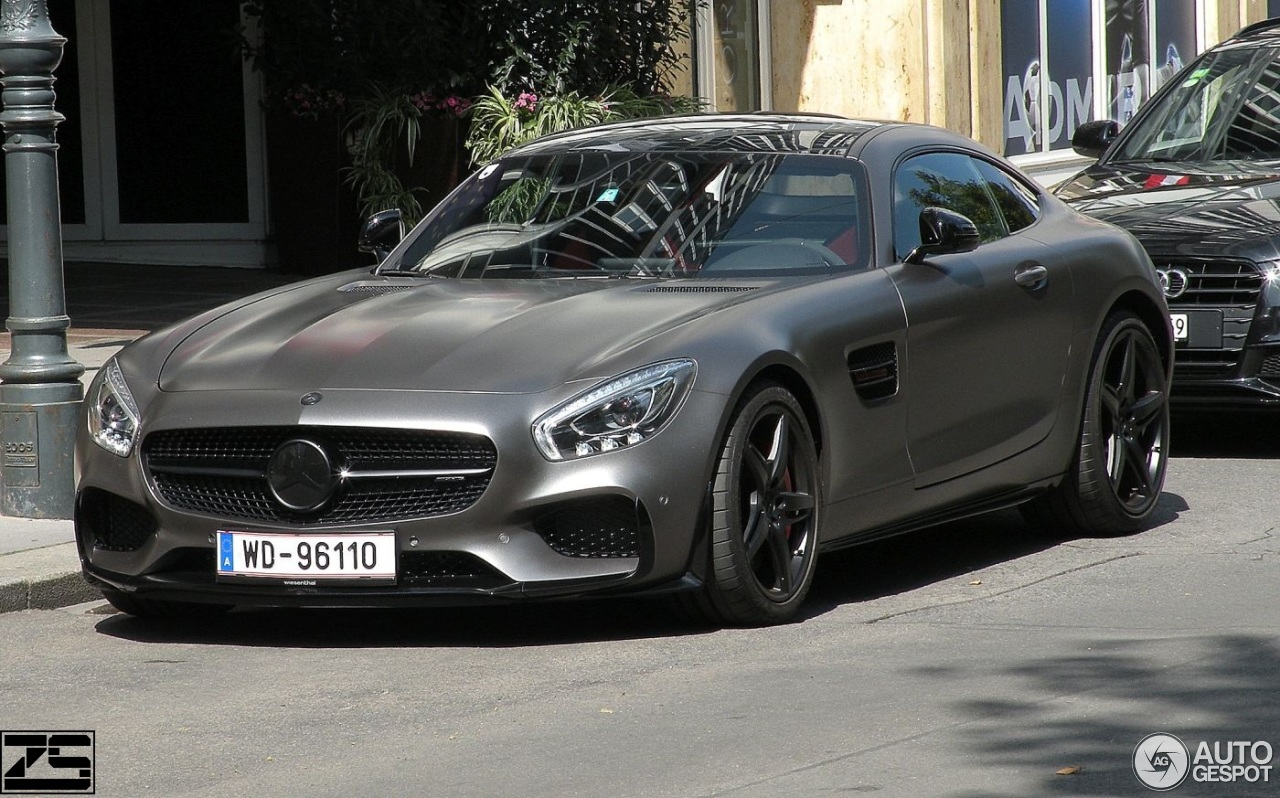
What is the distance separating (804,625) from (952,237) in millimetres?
1387

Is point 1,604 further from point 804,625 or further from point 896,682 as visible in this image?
point 896,682

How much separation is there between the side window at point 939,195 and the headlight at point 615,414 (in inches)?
54.2

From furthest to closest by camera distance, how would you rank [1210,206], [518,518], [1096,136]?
[1096,136] → [1210,206] → [518,518]

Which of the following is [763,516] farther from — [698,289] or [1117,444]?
[1117,444]

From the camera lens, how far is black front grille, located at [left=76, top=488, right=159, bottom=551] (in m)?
6.39

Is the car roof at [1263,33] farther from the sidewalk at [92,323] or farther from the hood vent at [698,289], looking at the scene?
the hood vent at [698,289]

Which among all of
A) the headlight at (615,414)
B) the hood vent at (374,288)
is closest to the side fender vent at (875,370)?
the headlight at (615,414)

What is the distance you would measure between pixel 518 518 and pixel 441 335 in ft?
2.23

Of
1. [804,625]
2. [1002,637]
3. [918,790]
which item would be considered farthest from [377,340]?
[918,790]

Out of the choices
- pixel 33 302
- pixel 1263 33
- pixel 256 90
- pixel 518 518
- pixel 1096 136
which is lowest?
pixel 518 518

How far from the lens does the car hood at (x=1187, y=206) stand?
969 centimetres

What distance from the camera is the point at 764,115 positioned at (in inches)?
313

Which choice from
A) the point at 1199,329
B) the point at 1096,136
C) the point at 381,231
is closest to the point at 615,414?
the point at 381,231

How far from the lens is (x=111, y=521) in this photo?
6.46 metres
